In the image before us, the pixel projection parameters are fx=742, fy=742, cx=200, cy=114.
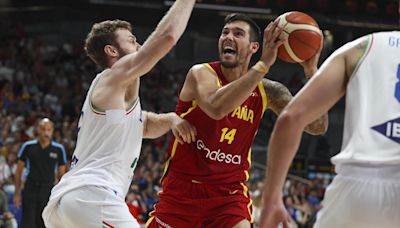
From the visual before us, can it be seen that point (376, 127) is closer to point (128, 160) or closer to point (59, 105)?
point (128, 160)

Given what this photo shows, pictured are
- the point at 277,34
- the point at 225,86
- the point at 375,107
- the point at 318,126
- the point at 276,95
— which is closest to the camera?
the point at 375,107

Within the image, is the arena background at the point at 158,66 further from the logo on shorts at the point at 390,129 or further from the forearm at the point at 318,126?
the logo on shorts at the point at 390,129

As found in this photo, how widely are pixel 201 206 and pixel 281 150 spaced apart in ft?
7.54

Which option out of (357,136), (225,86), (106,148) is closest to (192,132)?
(225,86)

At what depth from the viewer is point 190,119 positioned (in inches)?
216

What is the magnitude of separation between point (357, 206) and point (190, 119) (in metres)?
2.50

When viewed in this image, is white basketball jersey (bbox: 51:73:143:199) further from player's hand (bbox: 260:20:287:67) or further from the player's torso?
player's hand (bbox: 260:20:287:67)

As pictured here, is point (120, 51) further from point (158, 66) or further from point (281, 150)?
point (158, 66)

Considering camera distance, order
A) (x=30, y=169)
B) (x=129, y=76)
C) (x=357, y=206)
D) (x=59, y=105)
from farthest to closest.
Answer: (x=59, y=105) < (x=30, y=169) < (x=129, y=76) < (x=357, y=206)

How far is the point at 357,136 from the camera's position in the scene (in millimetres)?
3211

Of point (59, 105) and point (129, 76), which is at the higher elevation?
point (129, 76)

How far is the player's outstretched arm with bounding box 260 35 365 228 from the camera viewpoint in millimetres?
3096

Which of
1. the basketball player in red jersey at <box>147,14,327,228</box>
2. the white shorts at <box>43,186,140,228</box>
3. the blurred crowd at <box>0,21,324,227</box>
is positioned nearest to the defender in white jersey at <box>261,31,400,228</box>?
the white shorts at <box>43,186,140,228</box>

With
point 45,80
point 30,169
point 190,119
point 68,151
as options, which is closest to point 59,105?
point 45,80
